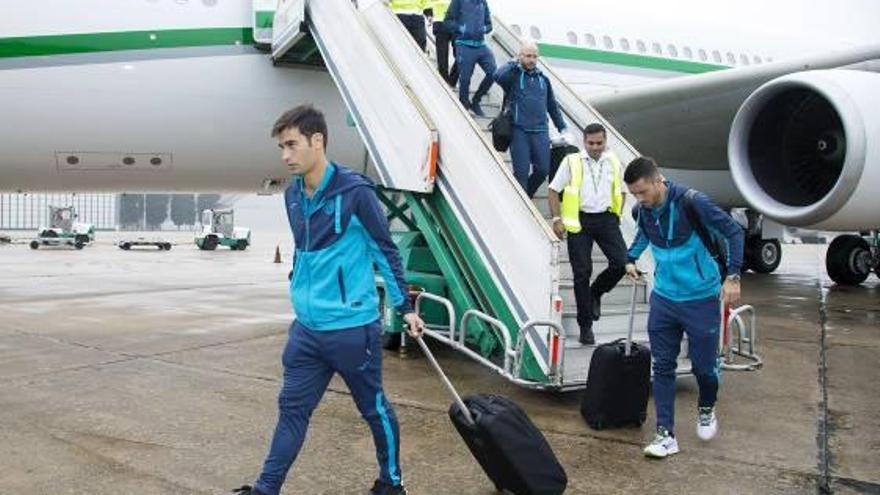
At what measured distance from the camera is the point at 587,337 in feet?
14.6

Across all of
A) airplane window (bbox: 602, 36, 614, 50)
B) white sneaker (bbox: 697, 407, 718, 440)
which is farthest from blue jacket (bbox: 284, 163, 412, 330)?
airplane window (bbox: 602, 36, 614, 50)

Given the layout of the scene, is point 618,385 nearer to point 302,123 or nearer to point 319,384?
point 319,384

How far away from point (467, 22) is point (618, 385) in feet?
11.3

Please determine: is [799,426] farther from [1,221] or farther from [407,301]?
[1,221]

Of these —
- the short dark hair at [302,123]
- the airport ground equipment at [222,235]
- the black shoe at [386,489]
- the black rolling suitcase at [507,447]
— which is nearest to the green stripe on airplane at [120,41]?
the short dark hair at [302,123]

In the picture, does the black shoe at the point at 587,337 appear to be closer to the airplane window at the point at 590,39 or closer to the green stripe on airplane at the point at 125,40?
the green stripe on airplane at the point at 125,40

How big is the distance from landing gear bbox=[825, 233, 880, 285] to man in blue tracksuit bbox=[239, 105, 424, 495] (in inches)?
454

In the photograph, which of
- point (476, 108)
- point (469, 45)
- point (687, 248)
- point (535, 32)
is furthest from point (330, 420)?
point (535, 32)

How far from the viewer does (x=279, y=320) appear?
7672 millimetres

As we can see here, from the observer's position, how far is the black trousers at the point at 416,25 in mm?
6715

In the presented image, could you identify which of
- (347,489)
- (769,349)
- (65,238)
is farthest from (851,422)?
(65,238)

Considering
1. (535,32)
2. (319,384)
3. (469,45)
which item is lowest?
(319,384)

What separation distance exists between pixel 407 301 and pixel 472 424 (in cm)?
54

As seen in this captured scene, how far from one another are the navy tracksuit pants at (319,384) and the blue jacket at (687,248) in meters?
1.52
